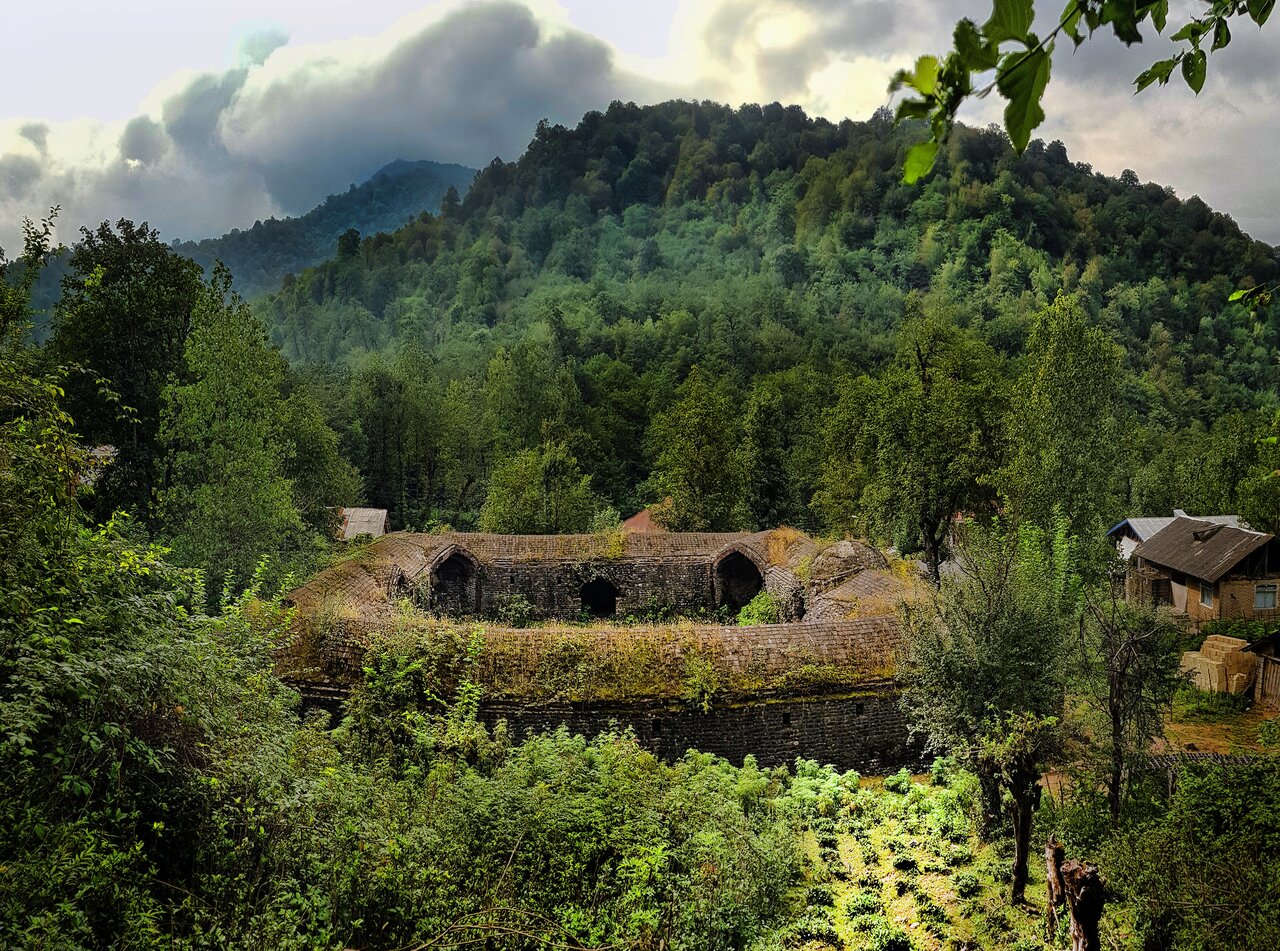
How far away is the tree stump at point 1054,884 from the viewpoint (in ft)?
24.9

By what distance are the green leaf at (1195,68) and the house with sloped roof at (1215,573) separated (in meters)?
28.5

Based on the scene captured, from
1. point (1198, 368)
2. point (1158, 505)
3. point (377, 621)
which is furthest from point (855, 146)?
point (377, 621)

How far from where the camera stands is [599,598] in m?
27.7

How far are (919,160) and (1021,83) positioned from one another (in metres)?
0.24

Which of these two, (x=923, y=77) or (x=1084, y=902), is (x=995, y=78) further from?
(x=1084, y=902)

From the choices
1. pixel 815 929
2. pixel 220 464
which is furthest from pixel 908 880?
pixel 220 464

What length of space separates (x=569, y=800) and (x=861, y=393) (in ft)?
78.0

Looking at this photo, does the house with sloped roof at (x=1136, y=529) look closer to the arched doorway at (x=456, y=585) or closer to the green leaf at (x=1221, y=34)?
the arched doorway at (x=456, y=585)

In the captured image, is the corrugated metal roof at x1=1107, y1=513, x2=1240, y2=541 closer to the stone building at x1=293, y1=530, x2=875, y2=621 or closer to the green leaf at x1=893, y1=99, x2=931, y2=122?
the stone building at x1=293, y1=530, x2=875, y2=621

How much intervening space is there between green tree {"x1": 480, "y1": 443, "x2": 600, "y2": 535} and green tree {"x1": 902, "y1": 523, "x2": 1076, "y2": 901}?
21.4 meters

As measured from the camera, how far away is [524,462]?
31.2 metres

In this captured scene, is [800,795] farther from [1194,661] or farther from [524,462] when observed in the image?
[524,462]

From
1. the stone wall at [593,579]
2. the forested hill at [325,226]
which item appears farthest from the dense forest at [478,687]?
the forested hill at [325,226]

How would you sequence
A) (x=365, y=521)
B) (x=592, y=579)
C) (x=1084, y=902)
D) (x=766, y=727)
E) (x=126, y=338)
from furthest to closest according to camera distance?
1. (x=365, y=521)
2. (x=592, y=579)
3. (x=126, y=338)
4. (x=766, y=727)
5. (x=1084, y=902)
